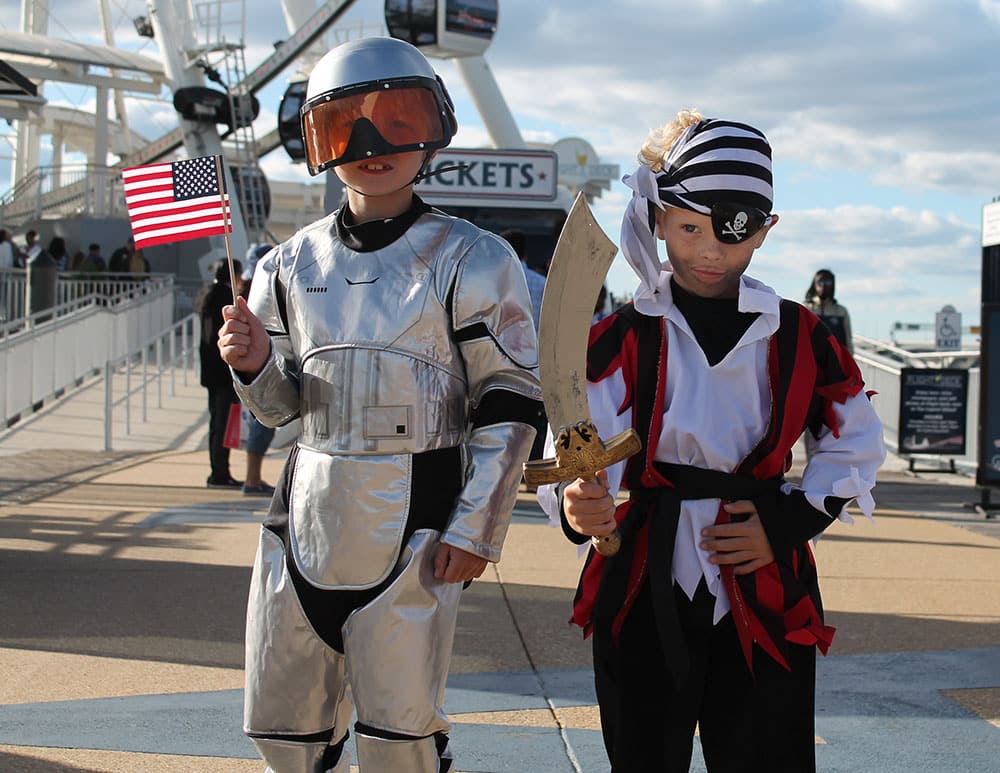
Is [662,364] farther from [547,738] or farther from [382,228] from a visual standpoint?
[547,738]

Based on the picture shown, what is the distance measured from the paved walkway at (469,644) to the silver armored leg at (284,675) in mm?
1153

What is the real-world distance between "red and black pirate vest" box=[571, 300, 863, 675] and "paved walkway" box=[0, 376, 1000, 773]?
1387mm

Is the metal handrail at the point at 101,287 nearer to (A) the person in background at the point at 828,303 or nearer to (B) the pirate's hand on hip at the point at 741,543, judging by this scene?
(A) the person in background at the point at 828,303

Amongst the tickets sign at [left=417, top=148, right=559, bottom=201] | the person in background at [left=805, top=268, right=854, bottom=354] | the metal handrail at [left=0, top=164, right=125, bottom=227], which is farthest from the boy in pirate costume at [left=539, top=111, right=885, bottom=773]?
the metal handrail at [left=0, top=164, right=125, bottom=227]

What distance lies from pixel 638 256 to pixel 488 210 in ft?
32.4

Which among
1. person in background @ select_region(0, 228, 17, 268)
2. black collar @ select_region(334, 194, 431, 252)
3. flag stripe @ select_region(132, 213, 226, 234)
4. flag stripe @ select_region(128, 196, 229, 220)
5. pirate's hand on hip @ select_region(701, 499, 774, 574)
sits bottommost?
pirate's hand on hip @ select_region(701, 499, 774, 574)

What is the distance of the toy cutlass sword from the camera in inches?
95.0

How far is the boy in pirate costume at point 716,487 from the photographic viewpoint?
266 centimetres

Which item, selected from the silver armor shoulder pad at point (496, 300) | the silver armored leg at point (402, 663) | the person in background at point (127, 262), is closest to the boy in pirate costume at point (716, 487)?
the silver armor shoulder pad at point (496, 300)

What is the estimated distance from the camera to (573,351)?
247 centimetres

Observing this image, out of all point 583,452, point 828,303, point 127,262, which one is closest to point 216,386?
point 828,303

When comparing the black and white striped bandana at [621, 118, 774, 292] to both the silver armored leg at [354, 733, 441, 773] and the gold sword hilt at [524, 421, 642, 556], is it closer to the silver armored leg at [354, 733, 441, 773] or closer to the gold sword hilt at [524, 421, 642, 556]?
the gold sword hilt at [524, 421, 642, 556]

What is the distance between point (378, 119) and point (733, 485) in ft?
3.58

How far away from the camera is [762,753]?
2.64m
